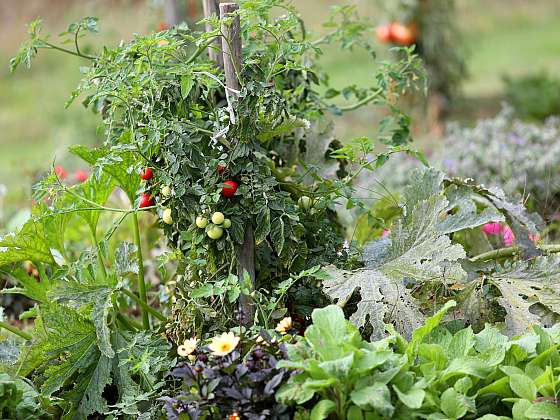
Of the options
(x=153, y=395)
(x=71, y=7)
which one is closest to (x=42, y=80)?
(x=71, y=7)

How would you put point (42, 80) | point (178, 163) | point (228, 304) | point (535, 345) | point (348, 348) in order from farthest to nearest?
1. point (42, 80)
2. point (228, 304)
3. point (178, 163)
4. point (535, 345)
5. point (348, 348)

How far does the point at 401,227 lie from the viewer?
242 cm

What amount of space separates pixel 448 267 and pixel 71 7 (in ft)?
40.1

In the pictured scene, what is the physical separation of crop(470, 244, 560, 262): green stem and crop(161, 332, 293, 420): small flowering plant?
934mm

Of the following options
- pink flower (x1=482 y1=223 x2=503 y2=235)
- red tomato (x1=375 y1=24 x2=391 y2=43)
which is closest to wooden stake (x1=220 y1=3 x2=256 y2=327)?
pink flower (x1=482 y1=223 x2=503 y2=235)

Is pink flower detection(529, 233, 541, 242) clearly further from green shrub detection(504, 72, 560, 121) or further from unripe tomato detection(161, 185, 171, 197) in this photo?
green shrub detection(504, 72, 560, 121)

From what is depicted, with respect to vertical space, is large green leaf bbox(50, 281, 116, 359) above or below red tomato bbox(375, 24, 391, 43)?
below

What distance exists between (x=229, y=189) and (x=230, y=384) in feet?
1.83

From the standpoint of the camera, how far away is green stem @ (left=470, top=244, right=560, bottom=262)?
263 centimetres

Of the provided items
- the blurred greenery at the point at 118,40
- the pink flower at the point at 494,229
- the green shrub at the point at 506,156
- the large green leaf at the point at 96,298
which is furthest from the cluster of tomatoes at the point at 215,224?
the blurred greenery at the point at 118,40

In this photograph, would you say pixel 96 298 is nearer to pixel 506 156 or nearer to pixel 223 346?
pixel 223 346

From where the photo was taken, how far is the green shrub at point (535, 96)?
7250 mm

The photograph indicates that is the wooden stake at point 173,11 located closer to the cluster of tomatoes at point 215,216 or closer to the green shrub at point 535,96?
the cluster of tomatoes at point 215,216

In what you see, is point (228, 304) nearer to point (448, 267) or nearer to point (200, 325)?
point (200, 325)
